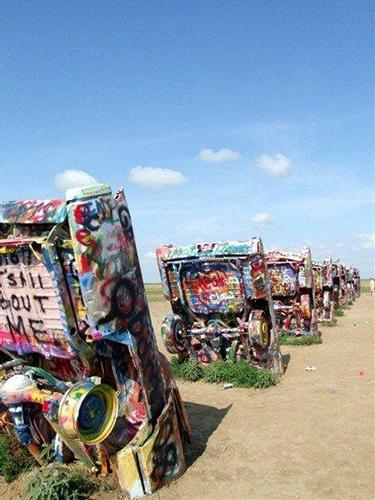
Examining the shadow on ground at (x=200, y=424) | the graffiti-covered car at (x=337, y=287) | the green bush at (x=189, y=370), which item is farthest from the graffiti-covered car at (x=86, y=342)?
the graffiti-covered car at (x=337, y=287)

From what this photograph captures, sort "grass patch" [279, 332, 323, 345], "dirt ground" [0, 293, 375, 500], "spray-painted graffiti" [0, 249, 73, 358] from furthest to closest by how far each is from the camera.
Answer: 1. "grass patch" [279, 332, 323, 345]
2. "dirt ground" [0, 293, 375, 500]
3. "spray-painted graffiti" [0, 249, 73, 358]

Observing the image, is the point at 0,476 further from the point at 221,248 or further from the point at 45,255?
the point at 221,248

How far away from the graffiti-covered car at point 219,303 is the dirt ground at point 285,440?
868 mm

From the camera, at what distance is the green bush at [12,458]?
5.88 metres

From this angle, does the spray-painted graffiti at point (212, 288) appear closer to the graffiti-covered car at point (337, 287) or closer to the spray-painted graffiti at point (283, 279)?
the spray-painted graffiti at point (283, 279)

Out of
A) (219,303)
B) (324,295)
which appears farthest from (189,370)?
(324,295)

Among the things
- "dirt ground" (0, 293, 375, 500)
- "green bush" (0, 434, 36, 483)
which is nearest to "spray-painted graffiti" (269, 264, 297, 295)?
"dirt ground" (0, 293, 375, 500)

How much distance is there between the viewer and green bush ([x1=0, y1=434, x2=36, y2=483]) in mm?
5875

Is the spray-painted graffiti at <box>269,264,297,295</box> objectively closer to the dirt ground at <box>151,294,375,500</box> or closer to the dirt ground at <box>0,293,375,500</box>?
the dirt ground at <box>151,294,375,500</box>

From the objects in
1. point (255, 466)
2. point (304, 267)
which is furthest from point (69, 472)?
point (304, 267)

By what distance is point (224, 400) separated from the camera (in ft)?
28.5

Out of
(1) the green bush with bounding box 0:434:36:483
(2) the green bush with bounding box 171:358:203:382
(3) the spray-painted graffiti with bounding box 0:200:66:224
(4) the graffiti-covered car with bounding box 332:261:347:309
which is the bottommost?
(4) the graffiti-covered car with bounding box 332:261:347:309

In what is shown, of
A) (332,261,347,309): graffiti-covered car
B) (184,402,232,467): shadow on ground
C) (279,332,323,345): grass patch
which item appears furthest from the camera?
(332,261,347,309): graffiti-covered car

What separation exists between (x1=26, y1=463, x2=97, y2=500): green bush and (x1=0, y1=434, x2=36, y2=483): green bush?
0.82 m
